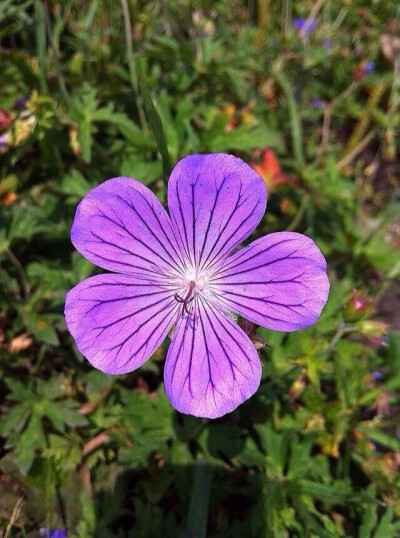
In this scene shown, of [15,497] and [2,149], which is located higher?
[2,149]

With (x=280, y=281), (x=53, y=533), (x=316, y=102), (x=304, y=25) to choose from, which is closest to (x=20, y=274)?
(x=53, y=533)

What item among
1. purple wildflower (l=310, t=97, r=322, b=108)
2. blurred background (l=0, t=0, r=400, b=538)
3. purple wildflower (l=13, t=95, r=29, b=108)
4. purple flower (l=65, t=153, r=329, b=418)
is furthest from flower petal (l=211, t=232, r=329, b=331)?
purple wildflower (l=310, t=97, r=322, b=108)

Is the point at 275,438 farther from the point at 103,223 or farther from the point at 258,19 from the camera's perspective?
the point at 258,19

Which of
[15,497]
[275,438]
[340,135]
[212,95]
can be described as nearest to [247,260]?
[275,438]

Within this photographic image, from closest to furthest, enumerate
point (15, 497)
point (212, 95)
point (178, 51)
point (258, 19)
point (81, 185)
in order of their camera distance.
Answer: point (15, 497), point (81, 185), point (178, 51), point (212, 95), point (258, 19)

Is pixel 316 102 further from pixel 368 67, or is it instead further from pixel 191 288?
pixel 191 288

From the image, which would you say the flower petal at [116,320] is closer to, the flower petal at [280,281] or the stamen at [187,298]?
the stamen at [187,298]

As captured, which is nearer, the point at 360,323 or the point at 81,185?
the point at 360,323
